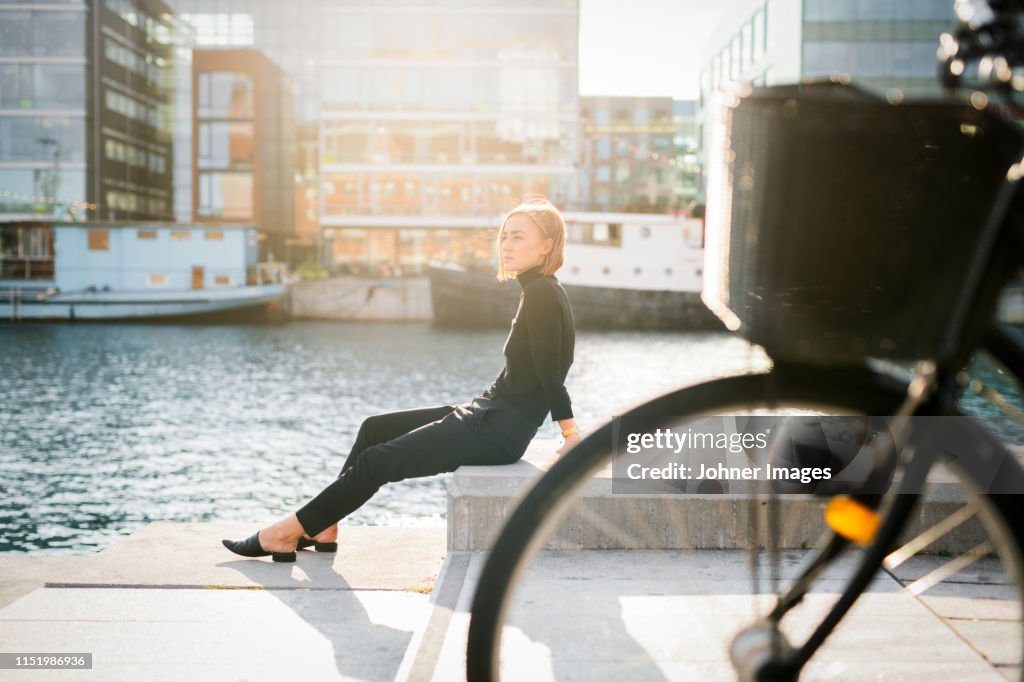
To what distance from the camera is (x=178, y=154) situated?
49.7 m

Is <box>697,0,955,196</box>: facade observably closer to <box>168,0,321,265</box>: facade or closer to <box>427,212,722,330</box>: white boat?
<box>427,212,722,330</box>: white boat

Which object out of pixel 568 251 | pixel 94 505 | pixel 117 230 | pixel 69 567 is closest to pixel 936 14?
pixel 568 251

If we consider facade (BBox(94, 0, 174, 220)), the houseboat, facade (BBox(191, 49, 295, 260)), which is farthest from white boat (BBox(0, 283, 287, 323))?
facade (BBox(191, 49, 295, 260))

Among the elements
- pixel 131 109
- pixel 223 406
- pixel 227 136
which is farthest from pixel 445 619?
pixel 131 109

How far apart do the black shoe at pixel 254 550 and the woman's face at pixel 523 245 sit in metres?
1.27

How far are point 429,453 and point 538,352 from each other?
49 centimetres

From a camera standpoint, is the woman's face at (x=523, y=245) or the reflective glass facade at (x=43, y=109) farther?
the reflective glass facade at (x=43, y=109)

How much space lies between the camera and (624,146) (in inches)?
2830

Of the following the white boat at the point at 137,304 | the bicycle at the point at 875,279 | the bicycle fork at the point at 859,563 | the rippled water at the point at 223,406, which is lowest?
the rippled water at the point at 223,406

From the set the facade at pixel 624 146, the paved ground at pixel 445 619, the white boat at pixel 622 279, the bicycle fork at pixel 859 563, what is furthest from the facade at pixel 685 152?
the bicycle fork at pixel 859 563

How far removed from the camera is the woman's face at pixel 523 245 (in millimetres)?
3275

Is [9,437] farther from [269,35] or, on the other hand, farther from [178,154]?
[269,35]

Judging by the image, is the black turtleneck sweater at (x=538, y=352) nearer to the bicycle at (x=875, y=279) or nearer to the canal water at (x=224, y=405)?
the canal water at (x=224, y=405)

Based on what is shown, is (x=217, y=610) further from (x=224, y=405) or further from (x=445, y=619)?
(x=224, y=405)
